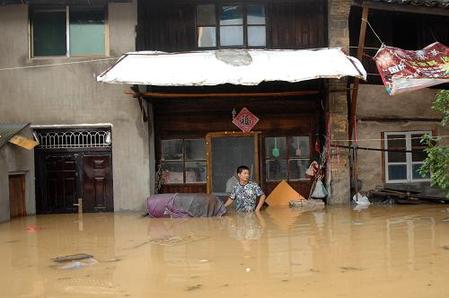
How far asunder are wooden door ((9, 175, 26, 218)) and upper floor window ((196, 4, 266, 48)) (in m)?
5.66

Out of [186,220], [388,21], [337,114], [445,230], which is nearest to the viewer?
[445,230]

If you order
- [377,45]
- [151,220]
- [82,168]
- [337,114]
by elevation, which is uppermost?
[377,45]

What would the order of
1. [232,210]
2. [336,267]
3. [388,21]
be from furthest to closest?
[388,21] < [232,210] < [336,267]

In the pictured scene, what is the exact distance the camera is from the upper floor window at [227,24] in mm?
13922

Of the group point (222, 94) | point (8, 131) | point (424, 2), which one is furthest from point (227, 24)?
point (8, 131)

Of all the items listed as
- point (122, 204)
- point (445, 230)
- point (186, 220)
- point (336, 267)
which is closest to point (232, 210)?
point (186, 220)

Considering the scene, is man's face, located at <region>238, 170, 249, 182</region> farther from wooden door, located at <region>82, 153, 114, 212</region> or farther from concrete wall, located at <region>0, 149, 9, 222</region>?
concrete wall, located at <region>0, 149, 9, 222</region>

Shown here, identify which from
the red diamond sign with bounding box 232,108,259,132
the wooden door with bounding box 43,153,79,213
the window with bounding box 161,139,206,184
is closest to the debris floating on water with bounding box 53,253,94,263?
the wooden door with bounding box 43,153,79,213

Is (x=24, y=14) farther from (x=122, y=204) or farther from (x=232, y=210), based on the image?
(x=232, y=210)

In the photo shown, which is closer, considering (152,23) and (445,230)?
(445,230)

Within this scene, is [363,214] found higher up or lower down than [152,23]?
lower down

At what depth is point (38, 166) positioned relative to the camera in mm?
13469

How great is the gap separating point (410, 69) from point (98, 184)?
26.1ft

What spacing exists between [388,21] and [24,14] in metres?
9.57
